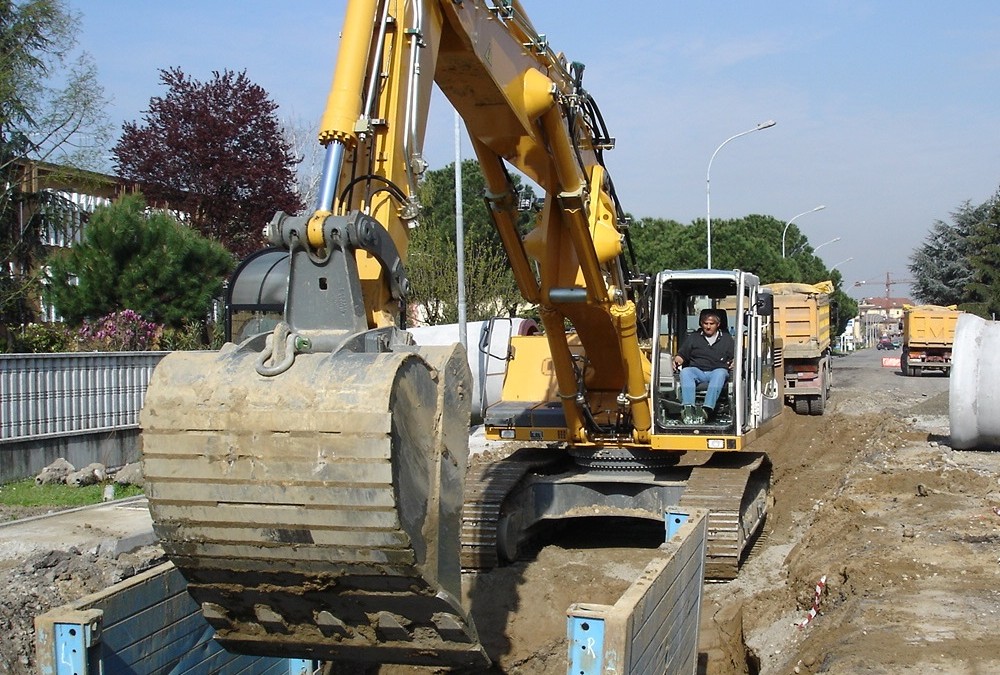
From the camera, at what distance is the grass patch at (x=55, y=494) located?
35.8ft

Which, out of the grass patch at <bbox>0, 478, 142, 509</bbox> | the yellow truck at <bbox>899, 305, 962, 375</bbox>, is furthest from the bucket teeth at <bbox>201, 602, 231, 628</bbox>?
the yellow truck at <bbox>899, 305, 962, 375</bbox>

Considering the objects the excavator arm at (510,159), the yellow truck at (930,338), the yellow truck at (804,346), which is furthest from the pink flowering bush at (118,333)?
the yellow truck at (930,338)

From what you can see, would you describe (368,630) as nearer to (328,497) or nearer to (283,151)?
(328,497)

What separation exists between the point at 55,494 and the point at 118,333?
5.72 m

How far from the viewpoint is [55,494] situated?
448 inches

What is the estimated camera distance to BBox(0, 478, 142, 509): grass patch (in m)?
10.9

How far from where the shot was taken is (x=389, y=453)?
3.78 m

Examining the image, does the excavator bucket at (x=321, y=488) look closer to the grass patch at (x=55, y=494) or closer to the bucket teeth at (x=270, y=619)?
the bucket teeth at (x=270, y=619)

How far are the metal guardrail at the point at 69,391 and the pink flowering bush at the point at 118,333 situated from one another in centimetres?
165

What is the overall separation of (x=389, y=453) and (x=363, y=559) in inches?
18.4

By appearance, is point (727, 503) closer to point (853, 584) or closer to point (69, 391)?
point (853, 584)

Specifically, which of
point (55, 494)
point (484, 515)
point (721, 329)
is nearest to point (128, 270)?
point (55, 494)

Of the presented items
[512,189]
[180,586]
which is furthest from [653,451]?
[180,586]

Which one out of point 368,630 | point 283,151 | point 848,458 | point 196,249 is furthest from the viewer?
point 283,151
